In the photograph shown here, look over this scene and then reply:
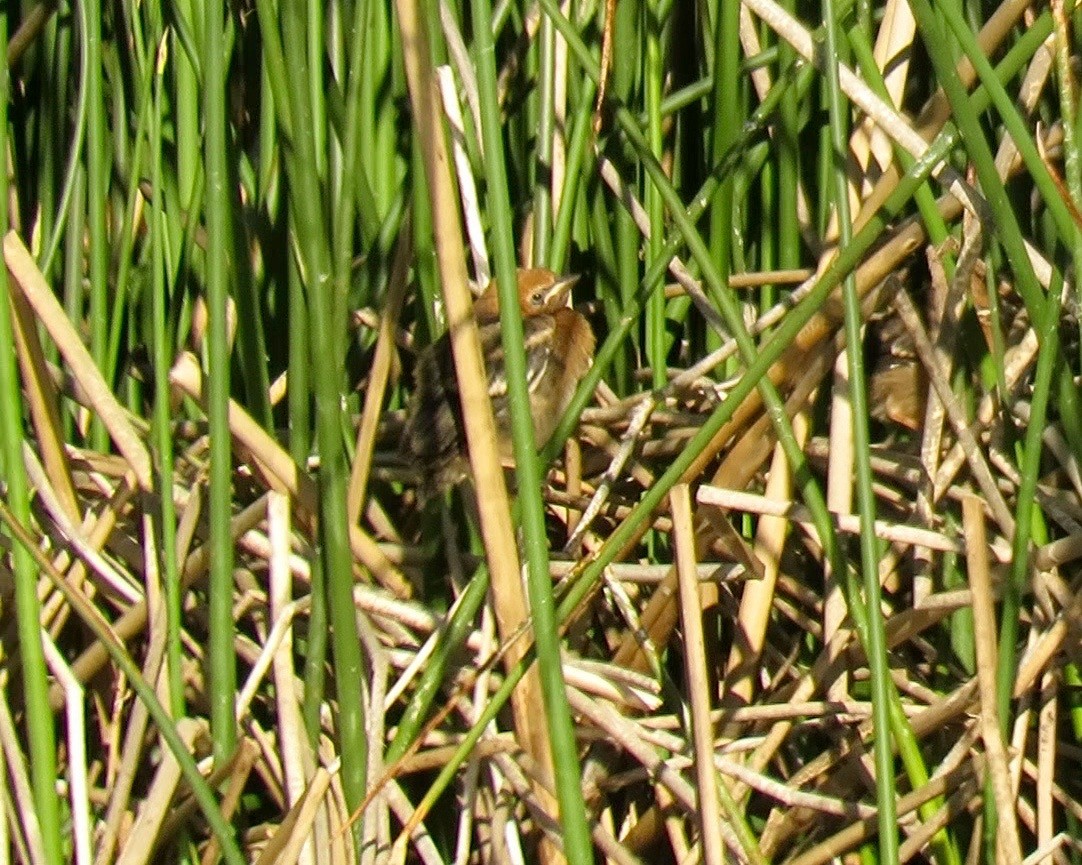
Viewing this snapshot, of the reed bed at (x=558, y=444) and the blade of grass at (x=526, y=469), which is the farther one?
the reed bed at (x=558, y=444)

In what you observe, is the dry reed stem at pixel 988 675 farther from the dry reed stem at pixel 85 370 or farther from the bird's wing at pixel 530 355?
the dry reed stem at pixel 85 370

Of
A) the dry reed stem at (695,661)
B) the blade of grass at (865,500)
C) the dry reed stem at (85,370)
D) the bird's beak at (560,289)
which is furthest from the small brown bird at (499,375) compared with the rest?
the blade of grass at (865,500)

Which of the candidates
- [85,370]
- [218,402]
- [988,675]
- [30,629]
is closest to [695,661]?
[988,675]

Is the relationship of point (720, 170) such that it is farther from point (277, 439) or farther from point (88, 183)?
point (88, 183)

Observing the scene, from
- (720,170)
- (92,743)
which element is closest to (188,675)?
(92,743)

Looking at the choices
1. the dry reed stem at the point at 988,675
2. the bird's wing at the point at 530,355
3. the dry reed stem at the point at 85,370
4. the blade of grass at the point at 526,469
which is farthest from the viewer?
the bird's wing at the point at 530,355

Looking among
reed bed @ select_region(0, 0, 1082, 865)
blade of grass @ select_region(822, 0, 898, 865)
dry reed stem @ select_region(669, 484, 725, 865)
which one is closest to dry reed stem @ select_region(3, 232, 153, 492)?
reed bed @ select_region(0, 0, 1082, 865)
